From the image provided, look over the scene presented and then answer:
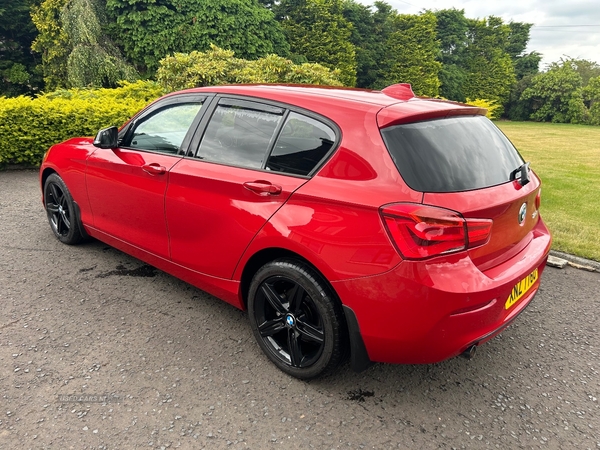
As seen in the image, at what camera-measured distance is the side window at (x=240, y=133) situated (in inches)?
106

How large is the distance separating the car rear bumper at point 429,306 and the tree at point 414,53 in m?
36.9

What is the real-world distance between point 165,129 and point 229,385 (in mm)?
1948

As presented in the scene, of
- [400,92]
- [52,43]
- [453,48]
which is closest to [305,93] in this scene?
[400,92]

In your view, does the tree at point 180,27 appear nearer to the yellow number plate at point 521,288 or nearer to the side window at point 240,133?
the side window at point 240,133

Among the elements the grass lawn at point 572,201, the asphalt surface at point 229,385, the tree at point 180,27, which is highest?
the tree at point 180,27

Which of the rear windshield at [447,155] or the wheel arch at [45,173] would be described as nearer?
the rear windshield at [447,155]

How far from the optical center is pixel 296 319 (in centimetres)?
255

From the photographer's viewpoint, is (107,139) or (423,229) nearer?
(423,229)

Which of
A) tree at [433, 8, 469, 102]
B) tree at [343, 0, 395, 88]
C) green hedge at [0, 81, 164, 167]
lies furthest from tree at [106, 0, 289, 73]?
tree at [433, 8, 469, 102]

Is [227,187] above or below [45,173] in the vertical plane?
above

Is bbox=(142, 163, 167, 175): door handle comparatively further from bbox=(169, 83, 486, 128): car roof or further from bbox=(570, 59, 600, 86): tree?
bbox=(570, 59, 600, 86): tree

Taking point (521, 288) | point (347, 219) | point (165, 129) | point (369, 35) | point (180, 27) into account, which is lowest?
point (521, 288)

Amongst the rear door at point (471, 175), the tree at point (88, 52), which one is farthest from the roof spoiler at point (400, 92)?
the tree at point (88, 52)

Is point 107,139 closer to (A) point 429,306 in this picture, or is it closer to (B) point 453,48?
(A) point 429,306
